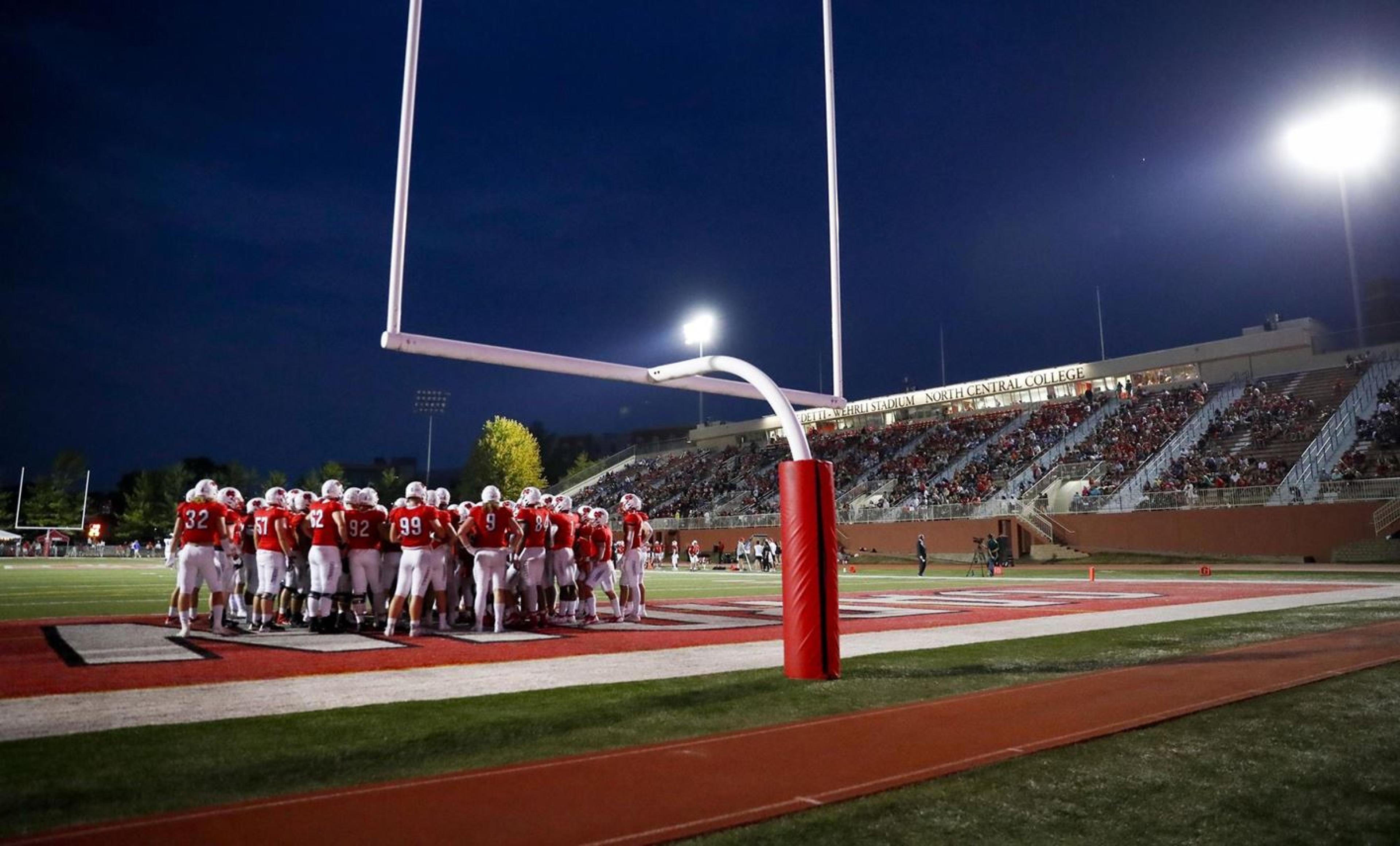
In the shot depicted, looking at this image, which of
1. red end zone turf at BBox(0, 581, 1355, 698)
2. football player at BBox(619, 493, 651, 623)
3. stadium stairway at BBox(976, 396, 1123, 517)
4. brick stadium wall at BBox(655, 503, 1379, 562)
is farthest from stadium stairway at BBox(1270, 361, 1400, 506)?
football player at BBox(619, 493, 651, 623)

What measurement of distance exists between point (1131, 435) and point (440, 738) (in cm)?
3666

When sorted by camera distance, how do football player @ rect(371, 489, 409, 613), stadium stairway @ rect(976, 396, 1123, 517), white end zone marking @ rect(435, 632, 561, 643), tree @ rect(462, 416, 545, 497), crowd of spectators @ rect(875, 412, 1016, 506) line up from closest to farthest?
1. white end zone marking @ rect(435, 632, 561, 643)
2. football player @ rect(371, 489, 409, 613)
3. stadium stairway @ rect(976, 396, 1123, 517)
4. crowd of spectators @ rect(875, 412, 1016, 506)
5. tree @ rect(462, 416, 545, 497)

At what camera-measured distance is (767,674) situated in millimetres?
7246

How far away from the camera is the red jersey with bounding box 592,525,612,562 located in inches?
498

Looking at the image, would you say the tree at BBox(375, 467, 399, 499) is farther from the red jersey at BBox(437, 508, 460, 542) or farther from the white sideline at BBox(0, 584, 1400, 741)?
the white sideline at BBox(0, 584, 1400, 741)

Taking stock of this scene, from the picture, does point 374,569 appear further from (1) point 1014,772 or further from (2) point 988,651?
(1) point 1014,772

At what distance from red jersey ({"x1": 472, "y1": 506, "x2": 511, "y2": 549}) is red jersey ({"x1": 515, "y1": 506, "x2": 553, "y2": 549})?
1.95 ft

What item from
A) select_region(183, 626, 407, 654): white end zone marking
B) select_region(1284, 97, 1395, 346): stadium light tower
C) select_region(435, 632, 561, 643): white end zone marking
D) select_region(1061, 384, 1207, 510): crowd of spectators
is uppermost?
select_region(1284, 97, 1395, 346): stadium light tower

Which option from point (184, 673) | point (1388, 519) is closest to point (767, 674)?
point (184, 673)

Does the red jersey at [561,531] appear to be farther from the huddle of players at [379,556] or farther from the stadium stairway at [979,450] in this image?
the stadium stairway at [979,450]

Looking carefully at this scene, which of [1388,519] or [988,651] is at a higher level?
[1388,519]

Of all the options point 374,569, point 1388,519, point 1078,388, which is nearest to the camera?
point 374,569

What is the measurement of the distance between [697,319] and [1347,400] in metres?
30.7

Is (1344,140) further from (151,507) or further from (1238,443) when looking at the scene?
(151,507)
